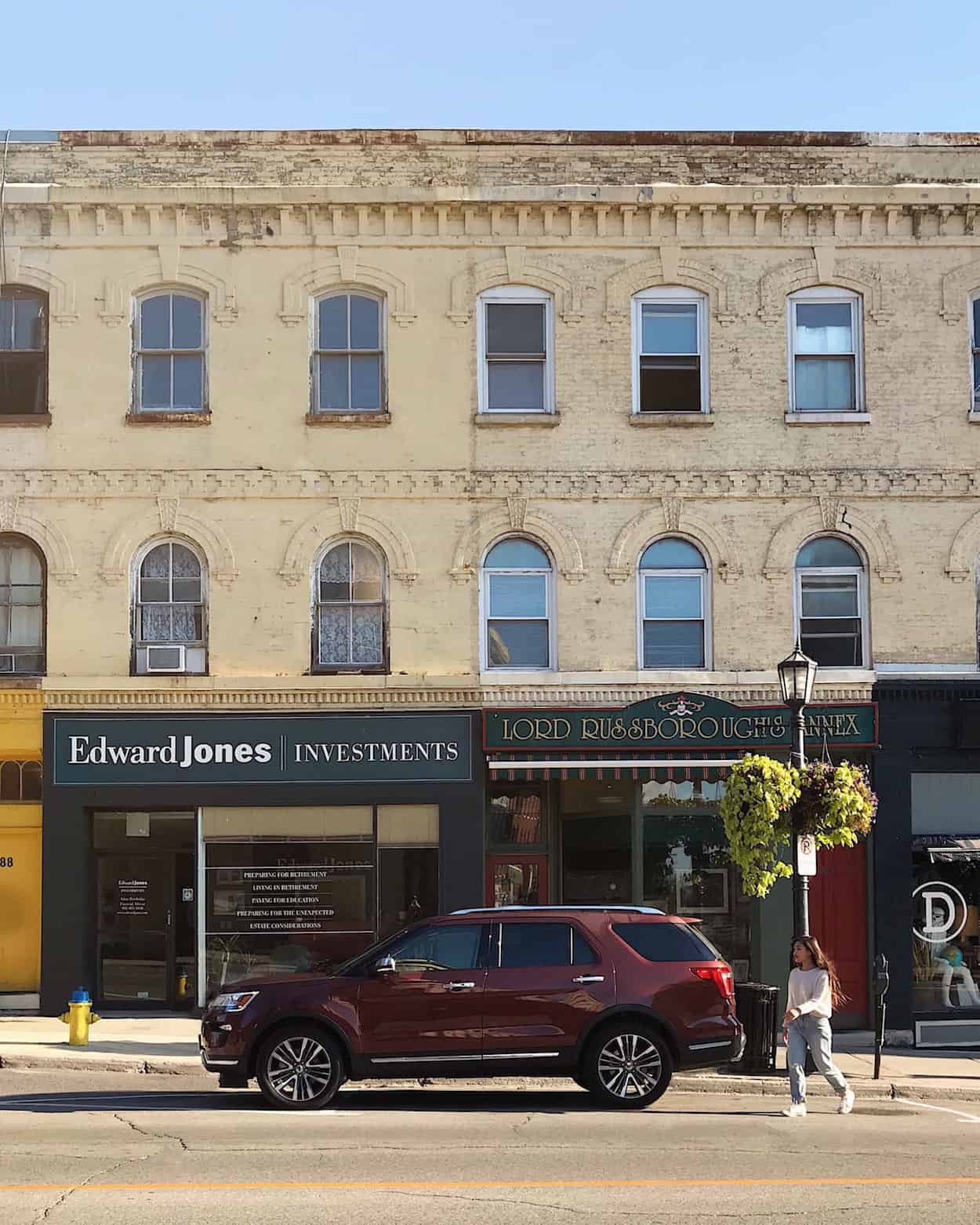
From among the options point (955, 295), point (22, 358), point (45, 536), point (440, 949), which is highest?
point (955, 295)

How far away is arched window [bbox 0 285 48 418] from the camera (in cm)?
2239

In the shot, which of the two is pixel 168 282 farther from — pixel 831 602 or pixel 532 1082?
pixel 532 1082

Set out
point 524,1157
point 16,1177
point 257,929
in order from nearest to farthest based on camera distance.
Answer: point 16,1177 → point 524,1157 → point 257,929

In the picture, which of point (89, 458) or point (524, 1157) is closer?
point (524, 1157)

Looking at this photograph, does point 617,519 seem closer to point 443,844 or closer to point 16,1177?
point 443,844

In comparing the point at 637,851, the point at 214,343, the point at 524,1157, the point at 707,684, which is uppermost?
the point at 214,343

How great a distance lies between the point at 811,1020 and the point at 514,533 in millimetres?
9132

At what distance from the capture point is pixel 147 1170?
10.9 metres

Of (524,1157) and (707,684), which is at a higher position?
(707,684)

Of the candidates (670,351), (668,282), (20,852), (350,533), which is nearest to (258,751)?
(350,533)

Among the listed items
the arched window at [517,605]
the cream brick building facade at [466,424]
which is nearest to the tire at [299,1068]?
the cream brick building facade at [466,424]

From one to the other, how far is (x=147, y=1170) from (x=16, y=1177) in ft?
2.65

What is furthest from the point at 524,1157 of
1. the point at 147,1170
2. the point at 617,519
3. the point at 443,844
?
the point at 617,519

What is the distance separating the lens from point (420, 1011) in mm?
14297
